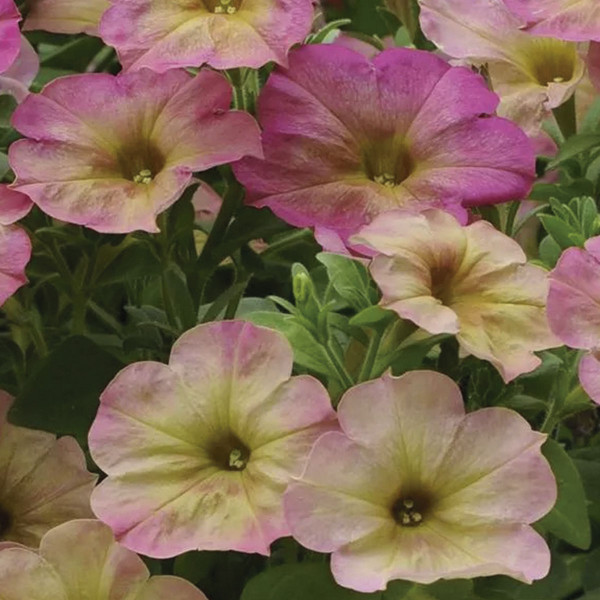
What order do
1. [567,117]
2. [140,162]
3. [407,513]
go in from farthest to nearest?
[567,117]
[140,162]
[407,513]

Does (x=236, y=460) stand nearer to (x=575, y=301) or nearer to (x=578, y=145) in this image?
(x=575, y=301)

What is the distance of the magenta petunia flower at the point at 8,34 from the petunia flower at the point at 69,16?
8 cm

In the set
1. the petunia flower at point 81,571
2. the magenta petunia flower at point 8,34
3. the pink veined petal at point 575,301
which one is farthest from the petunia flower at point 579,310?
the magenta petunia flower at point 8,34

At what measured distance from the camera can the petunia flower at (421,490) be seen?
500 millimetres

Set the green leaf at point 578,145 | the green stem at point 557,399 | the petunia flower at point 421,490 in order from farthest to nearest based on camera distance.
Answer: the green leaf at point 578,145
the green stem at point 557,399
the petunia flower at point 421,490

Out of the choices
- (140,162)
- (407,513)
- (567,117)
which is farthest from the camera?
(567,117)

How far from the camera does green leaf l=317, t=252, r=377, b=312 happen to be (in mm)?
579

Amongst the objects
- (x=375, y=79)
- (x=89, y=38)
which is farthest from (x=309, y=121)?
(x=89, y=38)

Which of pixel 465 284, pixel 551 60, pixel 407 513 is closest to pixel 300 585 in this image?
pixel 407 513

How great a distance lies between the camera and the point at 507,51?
72 cm

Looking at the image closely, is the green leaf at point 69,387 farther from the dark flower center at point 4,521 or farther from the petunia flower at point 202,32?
the petunia flower at point 202,32

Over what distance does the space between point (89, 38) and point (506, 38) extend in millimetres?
323

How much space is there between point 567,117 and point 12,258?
1.20 ft

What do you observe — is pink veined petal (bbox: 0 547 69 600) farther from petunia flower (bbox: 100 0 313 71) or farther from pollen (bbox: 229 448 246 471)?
petunia flower (bbox: 100 0 313 71)
